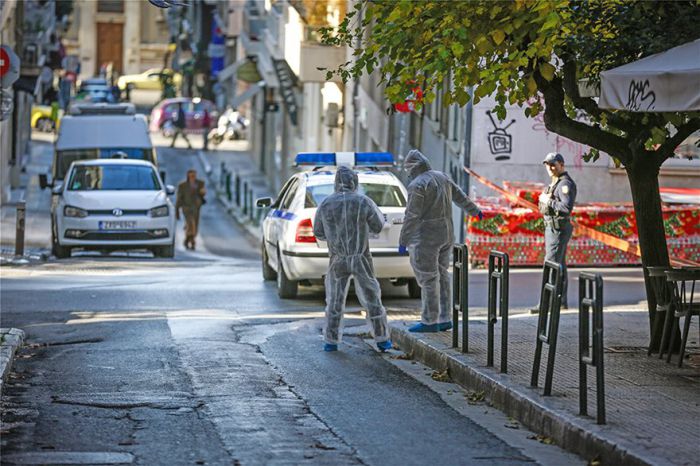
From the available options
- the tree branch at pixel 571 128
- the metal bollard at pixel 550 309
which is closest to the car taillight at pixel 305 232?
the tree branch at pixel 571 128

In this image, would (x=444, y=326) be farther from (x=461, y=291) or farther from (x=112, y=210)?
(x=112, y=210)

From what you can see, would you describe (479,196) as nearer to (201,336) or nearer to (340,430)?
(201,336)

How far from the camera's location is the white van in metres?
32.1

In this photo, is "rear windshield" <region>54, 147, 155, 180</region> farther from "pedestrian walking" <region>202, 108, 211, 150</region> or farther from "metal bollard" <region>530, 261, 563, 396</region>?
"pedestrian walking" <region>202, 108, 211, 150</region>

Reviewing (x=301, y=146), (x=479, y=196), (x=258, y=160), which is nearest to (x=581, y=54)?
(x=479, y=196)

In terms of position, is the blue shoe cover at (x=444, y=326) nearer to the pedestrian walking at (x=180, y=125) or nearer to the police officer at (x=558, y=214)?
the police officer at (x=558, y=214)

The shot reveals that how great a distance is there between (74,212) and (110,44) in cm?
7760

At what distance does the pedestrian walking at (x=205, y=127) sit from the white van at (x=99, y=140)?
84.5 ft

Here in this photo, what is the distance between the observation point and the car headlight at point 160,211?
26.3 meters

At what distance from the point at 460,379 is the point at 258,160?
45596 mm

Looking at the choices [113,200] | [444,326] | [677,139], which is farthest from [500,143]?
[677,139]

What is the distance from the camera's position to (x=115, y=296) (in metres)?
18.9

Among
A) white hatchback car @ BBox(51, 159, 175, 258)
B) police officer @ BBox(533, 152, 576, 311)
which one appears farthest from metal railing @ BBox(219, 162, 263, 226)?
police officer @ BBox(533, 152, 576, 311)

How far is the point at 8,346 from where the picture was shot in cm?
1294
